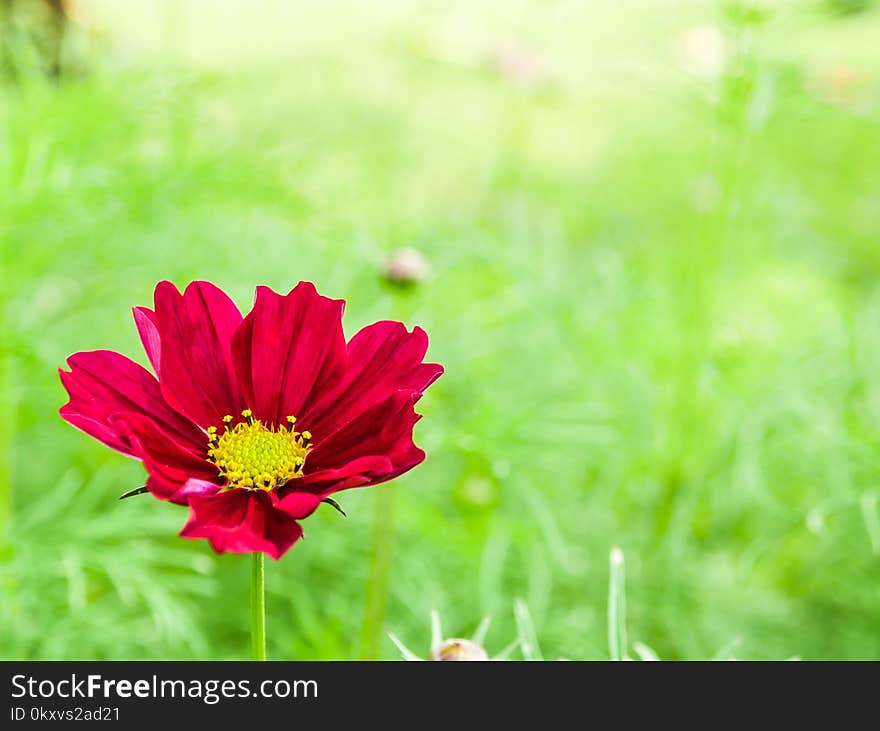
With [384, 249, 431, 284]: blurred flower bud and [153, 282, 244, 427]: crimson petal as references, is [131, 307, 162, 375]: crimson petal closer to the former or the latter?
[153, 282, 244, 427]: crimson petal

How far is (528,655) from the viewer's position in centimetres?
44

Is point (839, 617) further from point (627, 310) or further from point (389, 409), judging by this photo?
point (389, 409)

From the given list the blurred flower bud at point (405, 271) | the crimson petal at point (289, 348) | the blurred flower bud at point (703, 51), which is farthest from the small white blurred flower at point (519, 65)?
the crimson petal at point (289, 348)

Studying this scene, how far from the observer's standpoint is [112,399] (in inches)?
14.5

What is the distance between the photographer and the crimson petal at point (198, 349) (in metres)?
0.38

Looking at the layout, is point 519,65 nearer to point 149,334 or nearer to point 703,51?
point 703,51

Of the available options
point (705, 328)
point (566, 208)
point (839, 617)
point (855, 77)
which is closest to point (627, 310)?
point (705, 328)

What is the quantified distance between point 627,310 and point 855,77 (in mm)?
917

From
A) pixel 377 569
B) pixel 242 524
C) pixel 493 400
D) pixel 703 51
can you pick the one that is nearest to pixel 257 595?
pixel 242 524

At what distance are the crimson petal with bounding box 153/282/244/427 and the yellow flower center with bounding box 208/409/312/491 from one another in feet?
0.03

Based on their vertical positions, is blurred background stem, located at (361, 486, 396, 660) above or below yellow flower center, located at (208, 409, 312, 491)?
above

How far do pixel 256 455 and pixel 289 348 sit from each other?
0.05m

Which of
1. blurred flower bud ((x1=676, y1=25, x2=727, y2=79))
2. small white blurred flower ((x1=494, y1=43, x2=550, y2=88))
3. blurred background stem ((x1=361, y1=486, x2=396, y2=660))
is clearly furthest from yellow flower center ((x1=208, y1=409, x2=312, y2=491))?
small white blurred flower ((x1=494, y1=43, x2=550, y2=88))

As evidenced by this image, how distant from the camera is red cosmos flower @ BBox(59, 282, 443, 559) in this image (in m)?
0.35
